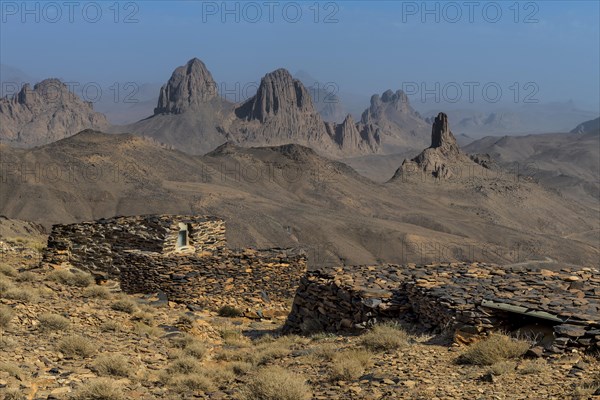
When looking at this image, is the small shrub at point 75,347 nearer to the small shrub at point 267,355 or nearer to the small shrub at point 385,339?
the small shrub at point 267,355

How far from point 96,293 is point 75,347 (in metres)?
4.53

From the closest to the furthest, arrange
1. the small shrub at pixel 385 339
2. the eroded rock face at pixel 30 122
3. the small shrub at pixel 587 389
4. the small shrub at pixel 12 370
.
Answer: the small shrub at pixel 587 389 → the small shrub at pixel 12 370 → the small shrub at pixel 385 339 → the eroded rock face at pixel 30 122

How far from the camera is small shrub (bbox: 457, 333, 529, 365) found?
895 cm

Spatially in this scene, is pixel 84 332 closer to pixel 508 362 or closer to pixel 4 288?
pixel 4 288

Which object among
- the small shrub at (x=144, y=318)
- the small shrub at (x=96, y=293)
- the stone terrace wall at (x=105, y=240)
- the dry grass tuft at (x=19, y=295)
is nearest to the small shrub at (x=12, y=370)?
the dry grass tuft at (x=19, y=295)

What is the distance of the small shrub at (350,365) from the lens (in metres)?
→ 9.01

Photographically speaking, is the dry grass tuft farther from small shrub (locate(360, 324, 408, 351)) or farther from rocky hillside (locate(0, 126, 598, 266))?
rocky hillside (locate(0, 126, 598, 266))

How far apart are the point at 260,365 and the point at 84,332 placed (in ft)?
11.1

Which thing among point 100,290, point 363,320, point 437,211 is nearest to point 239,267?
point 100,290

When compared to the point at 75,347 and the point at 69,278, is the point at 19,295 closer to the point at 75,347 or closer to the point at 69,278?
the point at 69,278

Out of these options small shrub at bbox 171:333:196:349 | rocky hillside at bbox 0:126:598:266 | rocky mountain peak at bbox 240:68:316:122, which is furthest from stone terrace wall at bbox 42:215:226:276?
rocky mountain peak at bbox 240:68:316:122

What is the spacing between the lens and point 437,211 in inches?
3406

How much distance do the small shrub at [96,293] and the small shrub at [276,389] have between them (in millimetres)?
7009

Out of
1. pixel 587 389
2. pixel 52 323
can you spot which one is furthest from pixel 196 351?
pixel 587 389
